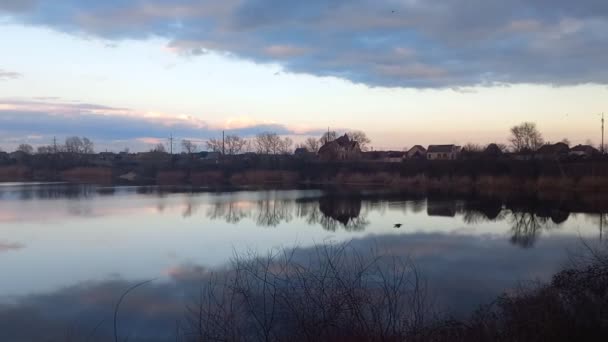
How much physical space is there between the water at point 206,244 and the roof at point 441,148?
4216 centimetres

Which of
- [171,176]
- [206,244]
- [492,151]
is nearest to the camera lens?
[206,244]

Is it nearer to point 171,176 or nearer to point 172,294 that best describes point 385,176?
point 171,176

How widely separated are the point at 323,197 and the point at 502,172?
14.5 metres

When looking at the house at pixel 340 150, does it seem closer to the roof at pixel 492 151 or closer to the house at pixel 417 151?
the house at pixel 417 151

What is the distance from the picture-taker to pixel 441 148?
225ft

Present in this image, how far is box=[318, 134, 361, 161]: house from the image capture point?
59156 mm

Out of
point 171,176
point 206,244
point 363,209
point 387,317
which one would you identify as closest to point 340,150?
point 171,176

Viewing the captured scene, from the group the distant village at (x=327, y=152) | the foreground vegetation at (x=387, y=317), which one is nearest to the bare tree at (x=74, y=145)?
the distant village at (x=327, y=152)

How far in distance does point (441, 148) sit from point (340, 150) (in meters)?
15.1

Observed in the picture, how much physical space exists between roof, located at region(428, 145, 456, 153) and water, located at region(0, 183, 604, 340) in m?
42.2

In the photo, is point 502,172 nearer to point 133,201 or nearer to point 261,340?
point 133,201

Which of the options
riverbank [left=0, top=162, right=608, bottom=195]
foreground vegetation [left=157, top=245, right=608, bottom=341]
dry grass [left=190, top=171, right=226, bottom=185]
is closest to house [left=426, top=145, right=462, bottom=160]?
riverbank [left=0, top=162, right=608, bottom=195]

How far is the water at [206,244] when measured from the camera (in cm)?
809

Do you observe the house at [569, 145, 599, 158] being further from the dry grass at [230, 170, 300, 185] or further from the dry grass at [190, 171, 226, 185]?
the dry grass at [190, 171, 226, 185]
